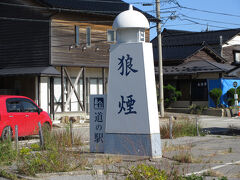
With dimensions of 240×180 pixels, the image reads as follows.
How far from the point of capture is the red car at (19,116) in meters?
16.1

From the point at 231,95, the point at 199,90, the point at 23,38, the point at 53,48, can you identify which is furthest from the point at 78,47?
the point at 231,95

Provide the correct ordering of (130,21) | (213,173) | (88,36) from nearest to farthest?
(213,173) → (130,21) → (88,36)

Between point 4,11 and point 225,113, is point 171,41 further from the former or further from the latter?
point 4,11

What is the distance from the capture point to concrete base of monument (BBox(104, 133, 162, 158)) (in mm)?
11719

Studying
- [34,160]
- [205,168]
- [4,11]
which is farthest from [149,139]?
[4,11]

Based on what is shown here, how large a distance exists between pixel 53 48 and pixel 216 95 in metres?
13.7

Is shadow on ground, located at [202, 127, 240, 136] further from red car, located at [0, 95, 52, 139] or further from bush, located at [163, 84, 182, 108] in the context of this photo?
bush, located at [163, 84, 182, 108]

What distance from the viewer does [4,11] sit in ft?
99.8

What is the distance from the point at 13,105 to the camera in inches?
663

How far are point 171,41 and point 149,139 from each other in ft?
128

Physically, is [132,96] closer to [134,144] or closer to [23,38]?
[134,144]

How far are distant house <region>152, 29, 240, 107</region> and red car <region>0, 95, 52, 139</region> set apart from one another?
63.6 ft

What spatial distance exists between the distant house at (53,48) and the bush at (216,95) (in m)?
8.82

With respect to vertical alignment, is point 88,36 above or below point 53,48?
above
